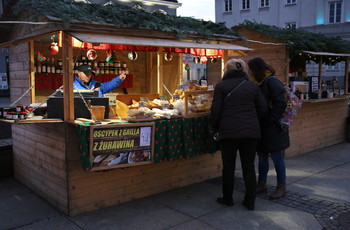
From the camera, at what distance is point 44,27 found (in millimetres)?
4582

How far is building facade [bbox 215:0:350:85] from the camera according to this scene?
29.8m

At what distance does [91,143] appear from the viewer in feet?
13.7

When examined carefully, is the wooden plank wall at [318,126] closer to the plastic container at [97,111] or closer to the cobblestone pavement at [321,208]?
the cobblestone pavement at [321,208]

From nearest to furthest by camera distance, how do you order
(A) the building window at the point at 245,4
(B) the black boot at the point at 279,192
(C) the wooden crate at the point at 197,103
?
(B) the black boot at the point at 279,192 → (C) the wooden crate at the point at 197,103 → (A) the building window at the point at 245,4

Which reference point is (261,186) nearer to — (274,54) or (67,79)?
(67,79)

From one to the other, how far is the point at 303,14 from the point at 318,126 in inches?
1071

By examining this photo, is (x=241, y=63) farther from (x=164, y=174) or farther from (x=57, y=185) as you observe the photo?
(x=57, y=185)

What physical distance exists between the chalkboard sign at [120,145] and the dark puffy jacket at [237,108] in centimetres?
93

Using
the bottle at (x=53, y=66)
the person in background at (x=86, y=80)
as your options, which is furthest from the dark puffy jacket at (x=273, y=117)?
the bottle at (x=53, y=66)

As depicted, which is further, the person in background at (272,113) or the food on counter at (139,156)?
the person in background at (272,113)

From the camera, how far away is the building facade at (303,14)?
29781 millimetres

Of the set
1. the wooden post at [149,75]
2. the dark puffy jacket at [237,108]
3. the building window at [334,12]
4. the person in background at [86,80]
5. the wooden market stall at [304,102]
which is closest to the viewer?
the dark puffy jacket at [237,108]

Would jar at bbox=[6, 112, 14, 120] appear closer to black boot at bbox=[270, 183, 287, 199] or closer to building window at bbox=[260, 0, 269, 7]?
black boot at bbox=[270, 183, 287, 199]

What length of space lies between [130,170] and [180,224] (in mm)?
1130
